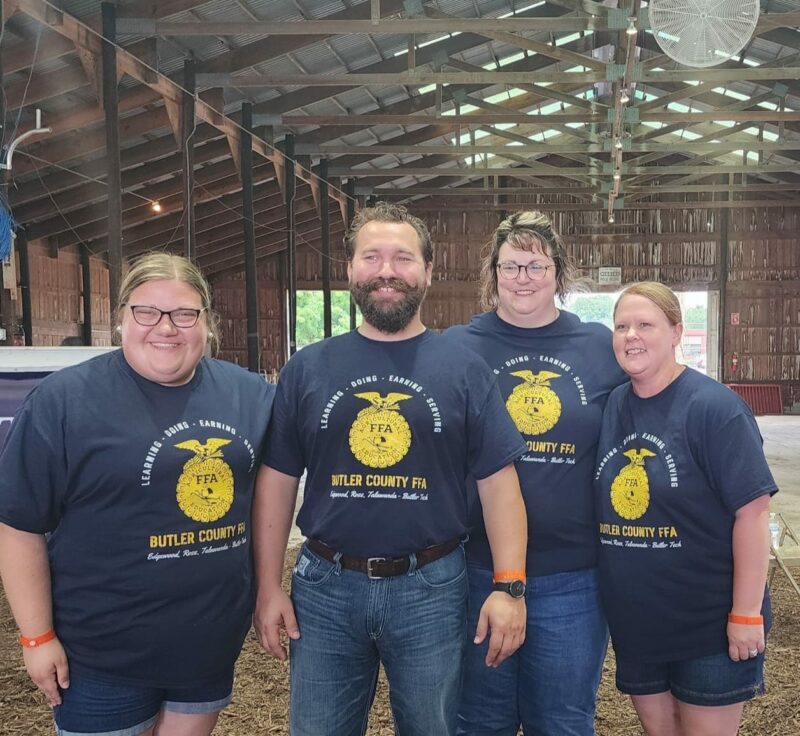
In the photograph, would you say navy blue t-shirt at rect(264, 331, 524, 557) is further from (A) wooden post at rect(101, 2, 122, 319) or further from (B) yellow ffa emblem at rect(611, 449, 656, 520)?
(A) wooden post at rect(101, 2, 122, 319)

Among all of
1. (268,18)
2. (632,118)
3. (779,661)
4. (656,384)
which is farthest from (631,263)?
(656,384)

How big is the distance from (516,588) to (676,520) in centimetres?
45

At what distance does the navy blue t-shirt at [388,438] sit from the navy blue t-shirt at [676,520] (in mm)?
349

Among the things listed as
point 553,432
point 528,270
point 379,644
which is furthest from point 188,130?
point 379,644

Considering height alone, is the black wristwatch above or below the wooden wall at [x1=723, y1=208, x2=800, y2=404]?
below

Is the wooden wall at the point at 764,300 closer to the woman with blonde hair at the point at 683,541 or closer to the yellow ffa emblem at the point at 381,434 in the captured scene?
the woman with blonde hair at the point at 683,541

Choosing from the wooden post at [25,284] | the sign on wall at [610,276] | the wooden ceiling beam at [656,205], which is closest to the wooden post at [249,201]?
the wooden post at [25,284]

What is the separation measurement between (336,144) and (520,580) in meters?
13.2

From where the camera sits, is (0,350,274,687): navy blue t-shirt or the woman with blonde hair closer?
(0,350,274,687): navy blue t-shirt

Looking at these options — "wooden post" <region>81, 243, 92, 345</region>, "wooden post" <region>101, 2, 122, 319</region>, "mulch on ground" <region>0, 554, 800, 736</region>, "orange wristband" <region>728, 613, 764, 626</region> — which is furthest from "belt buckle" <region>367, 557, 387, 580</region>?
"wooden post" <region>81, 243, 92, 345</region>

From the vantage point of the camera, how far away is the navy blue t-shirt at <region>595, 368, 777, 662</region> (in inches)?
79.9

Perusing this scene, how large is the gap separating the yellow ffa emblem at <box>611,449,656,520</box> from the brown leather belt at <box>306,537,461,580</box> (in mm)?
459

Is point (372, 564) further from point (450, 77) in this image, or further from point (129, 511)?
point (450, 77)

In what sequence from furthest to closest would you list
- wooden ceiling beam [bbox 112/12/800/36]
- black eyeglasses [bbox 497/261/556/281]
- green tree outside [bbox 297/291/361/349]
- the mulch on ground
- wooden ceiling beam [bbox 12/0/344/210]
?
1. green tree outside [bbox 297/291/361/349]
2. wooden ceiling beam [bbox 112/12/800/36]
3. wooden ceiling beam [bbox 12/0/344/210]
4. the mulch on ground
5. black eyeglasses [bbox 497/261/556/281]
